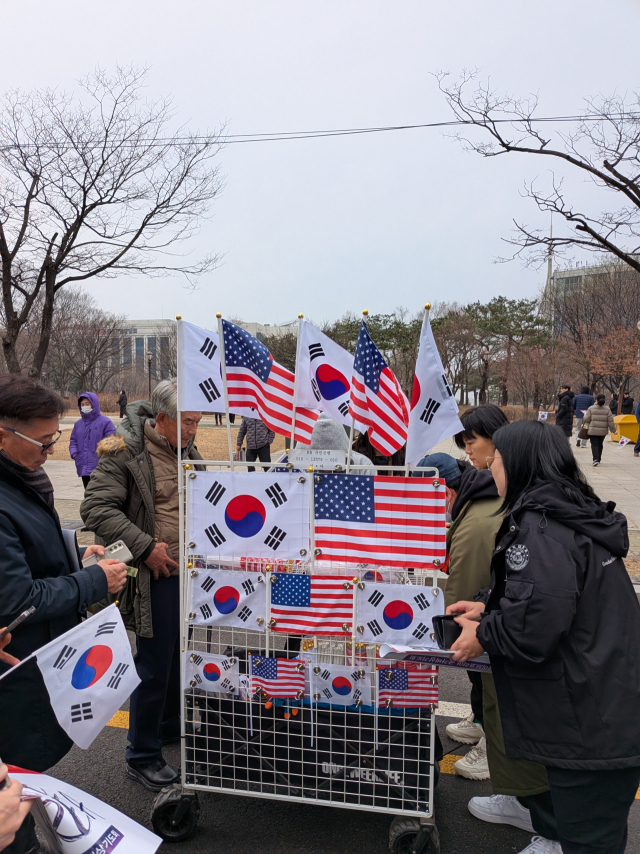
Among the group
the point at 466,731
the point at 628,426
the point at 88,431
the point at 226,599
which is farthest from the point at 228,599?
the point at 628,426

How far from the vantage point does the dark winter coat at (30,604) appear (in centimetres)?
206

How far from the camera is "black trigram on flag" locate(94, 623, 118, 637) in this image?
2.14 metres

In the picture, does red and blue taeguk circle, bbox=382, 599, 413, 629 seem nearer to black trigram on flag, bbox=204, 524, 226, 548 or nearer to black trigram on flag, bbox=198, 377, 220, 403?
black trigram on flag, bbox=204, 524, 226, 548

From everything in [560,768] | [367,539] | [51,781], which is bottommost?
[560,768]

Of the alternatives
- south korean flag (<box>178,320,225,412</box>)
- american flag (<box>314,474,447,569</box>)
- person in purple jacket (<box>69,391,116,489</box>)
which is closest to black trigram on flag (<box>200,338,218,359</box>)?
south korean flag (<box>178,320,225,412</box>)

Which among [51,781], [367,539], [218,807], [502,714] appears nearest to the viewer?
[51,781]

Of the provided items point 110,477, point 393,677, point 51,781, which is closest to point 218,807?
point 393,677

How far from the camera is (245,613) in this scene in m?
2.60

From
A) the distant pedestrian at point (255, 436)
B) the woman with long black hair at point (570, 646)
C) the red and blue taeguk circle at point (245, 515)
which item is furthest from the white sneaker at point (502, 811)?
the distant pedestrian at point (255, 436)

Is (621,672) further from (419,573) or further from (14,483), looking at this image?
(14,483)

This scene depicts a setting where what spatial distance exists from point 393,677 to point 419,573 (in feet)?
1.49

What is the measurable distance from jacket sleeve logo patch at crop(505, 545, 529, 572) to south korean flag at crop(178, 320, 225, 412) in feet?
4.36

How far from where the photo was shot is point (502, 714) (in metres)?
2.13

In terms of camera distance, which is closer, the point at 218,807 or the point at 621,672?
the point at 621,672
